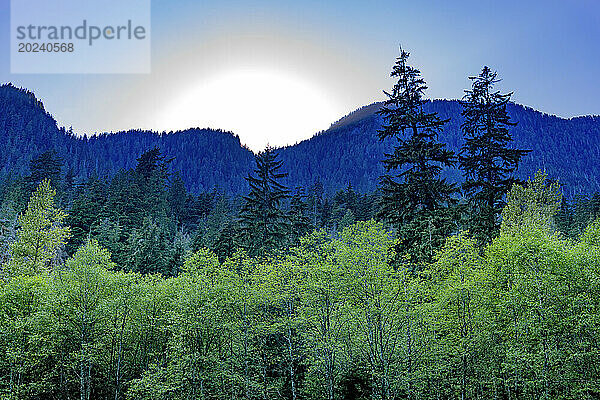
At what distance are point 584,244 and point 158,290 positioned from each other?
24.1 metres

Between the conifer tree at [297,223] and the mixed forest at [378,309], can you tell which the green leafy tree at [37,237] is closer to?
the mixed forest at [378,309]

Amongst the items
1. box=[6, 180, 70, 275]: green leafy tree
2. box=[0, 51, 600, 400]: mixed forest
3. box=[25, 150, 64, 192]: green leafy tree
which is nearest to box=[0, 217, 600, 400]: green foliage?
box=[0, 51, 600, 400]: mixed forest

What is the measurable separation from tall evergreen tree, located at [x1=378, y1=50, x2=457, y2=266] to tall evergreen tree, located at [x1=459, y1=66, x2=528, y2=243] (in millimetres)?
1824

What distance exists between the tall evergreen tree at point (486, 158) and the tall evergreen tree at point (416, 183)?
1.82m

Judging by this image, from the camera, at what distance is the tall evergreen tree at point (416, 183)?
2450 centimetres

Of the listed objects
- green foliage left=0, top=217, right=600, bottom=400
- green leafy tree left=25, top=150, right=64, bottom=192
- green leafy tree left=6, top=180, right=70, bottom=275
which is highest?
green leafy tree left=25, top=150, right=64, bottom=192

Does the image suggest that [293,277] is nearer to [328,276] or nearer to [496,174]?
[328,276]

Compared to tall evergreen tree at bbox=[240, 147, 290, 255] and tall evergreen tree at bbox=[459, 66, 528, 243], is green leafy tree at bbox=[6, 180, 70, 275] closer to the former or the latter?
tall evergreen tree at bbox=[240, 147, 290, 255]

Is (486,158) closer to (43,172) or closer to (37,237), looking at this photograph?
(37,237)

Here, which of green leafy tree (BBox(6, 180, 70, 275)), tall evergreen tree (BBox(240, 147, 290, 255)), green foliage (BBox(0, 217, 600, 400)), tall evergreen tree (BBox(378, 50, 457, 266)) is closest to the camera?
green foliage (BBox(0, 217, 600, 400))

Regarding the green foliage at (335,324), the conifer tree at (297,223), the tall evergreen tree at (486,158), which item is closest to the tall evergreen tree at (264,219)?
the conifer tree at (297,223)

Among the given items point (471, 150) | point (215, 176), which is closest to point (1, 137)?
point (215, 176)

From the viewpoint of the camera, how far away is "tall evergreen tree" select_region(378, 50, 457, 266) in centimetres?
2450

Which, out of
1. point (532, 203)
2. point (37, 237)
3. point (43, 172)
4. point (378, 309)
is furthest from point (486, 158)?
point (43, 172)
